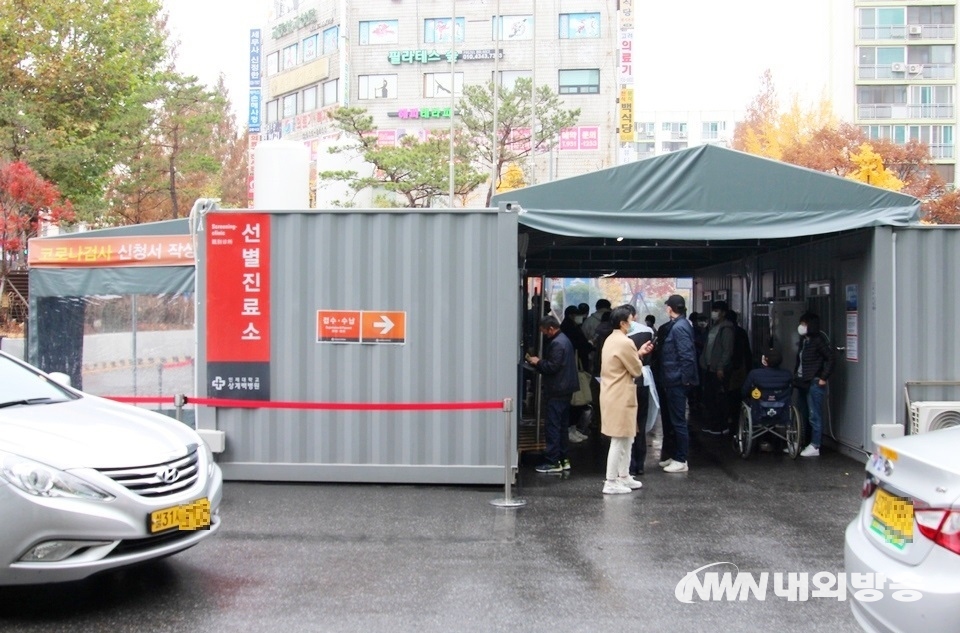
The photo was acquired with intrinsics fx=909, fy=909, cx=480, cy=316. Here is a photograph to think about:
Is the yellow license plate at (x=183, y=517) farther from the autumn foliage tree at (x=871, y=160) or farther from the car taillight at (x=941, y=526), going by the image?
the autumn foliage tree at (x=871, y=160)

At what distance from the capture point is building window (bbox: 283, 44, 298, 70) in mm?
54000

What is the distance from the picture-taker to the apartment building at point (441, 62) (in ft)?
156

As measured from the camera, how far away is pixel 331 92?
51094 millimetres

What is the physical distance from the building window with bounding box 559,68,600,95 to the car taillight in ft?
151

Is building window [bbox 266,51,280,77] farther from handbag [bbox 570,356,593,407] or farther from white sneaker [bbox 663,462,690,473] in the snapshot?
white sneaker [bbox 663,462,690,473]

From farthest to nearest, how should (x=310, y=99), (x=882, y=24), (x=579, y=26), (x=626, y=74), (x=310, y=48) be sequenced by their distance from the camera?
(x=882, y=24) → (x=310, y=99) → (x=310, y=48) → (x=579, y=26) → (x=626, y=74)

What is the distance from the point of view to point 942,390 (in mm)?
9625

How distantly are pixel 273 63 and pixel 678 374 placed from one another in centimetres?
5130

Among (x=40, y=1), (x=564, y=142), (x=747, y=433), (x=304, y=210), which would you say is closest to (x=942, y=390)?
(x=747, y=433)

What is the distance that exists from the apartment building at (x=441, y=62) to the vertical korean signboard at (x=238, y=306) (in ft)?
117

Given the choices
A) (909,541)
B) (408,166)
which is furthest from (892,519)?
(408,166)

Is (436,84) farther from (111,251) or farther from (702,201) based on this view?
(702,201)

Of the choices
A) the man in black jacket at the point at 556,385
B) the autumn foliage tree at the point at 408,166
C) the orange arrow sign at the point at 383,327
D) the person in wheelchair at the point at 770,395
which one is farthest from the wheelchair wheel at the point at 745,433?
the autumn foliage tree at the point at 408,166

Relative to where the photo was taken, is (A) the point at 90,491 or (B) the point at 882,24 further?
(B) the point at 882,24
